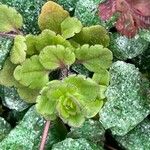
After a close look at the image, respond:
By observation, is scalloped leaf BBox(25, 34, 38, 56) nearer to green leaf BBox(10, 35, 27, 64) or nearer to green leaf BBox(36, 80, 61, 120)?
green leaf BBox(10, 35, 27, 64)

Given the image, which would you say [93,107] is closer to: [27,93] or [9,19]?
[27,93]

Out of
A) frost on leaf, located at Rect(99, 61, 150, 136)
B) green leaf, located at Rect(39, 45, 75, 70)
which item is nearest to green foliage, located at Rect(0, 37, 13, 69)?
green leaf, located at Rect(39, 45, 75, 70)

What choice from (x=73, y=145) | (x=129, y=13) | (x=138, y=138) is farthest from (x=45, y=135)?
(x=129, y=13)

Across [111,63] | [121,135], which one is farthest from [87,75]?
[121,135]

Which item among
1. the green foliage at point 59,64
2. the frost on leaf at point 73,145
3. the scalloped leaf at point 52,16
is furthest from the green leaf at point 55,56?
the frost on leaf at point 73,145

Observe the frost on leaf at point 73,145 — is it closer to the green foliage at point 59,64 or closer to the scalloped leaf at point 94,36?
the green foliage at point 59,64
